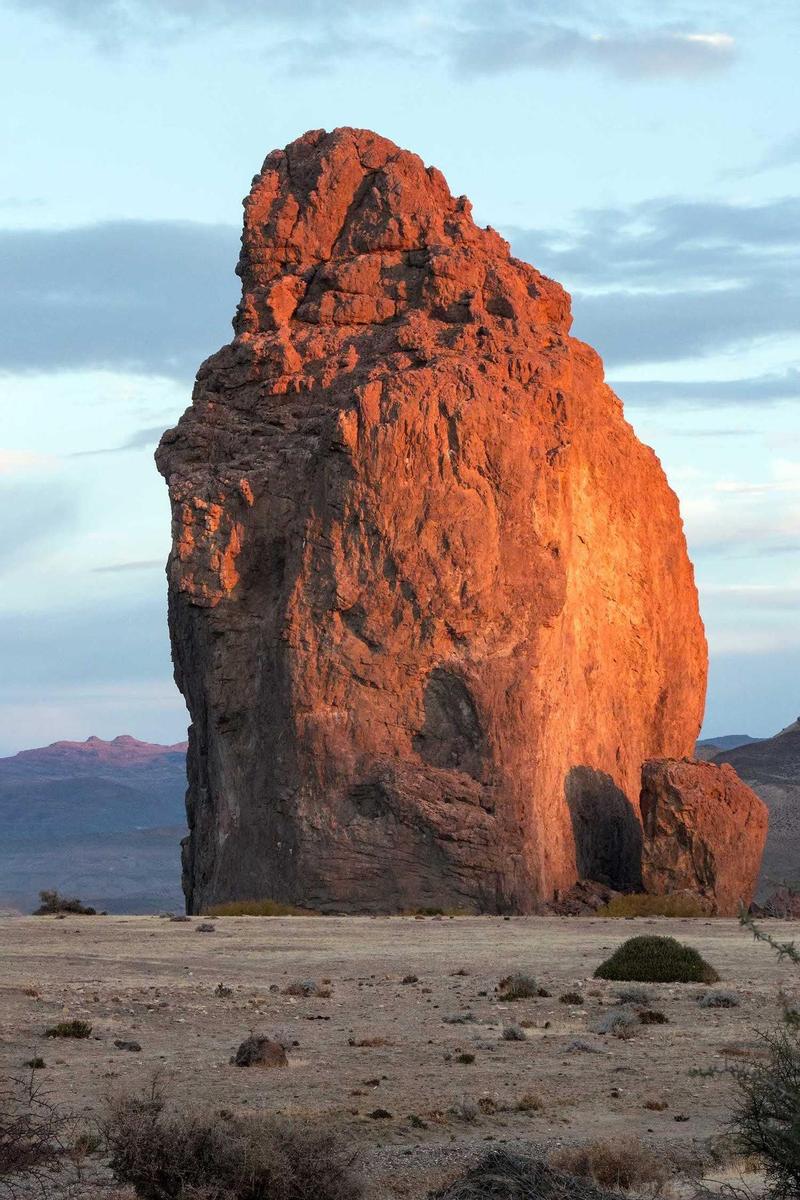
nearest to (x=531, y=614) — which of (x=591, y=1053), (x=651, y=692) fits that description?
(x=651, y=692)

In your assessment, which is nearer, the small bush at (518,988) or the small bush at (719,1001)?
the small bush at (719,1001)

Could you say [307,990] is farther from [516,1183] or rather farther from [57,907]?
[57,907]

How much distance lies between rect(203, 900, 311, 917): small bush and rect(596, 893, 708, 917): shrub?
630 cm

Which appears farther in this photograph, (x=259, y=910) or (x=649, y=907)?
(x=649, y=907)

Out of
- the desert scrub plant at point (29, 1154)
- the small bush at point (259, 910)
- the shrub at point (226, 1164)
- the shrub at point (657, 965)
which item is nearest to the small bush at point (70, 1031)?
the desert scrub plant at point (29, 1154)

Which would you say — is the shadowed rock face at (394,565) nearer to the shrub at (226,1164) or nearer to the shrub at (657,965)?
the shrub at (657,965)

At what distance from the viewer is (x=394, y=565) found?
3619 cm

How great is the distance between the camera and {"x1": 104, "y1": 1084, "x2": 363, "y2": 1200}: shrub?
926 centimetres

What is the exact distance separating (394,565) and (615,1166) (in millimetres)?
26176

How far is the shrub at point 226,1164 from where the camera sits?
30.4 ft

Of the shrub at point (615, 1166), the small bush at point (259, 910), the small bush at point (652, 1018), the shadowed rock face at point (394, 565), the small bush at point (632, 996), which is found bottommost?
the shrub at point (615, 1166)

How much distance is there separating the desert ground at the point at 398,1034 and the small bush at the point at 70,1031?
0.11 meters

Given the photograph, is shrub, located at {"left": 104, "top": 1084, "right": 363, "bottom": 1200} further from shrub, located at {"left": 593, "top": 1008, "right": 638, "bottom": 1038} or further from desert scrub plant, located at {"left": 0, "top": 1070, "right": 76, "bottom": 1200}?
shrub, located at {"left": 593, "top": 1008, "right": 638, "bottom": 1038}

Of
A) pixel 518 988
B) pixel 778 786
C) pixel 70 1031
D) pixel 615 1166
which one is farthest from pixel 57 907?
pixel 778 786
